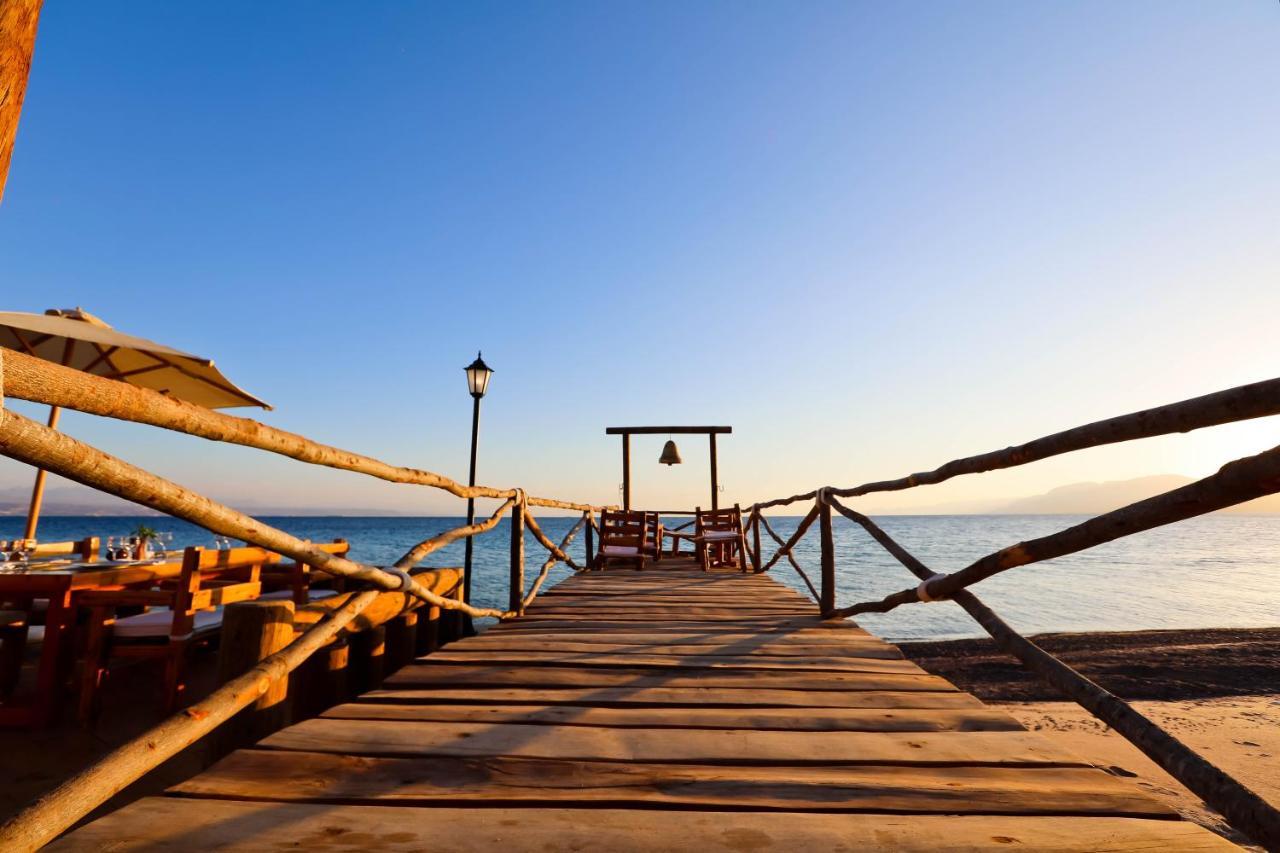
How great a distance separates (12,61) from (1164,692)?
41.1ft

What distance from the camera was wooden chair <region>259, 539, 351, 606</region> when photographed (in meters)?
4.73

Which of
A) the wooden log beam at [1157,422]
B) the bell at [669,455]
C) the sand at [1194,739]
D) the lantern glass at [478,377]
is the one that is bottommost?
the sand at [1194,739]

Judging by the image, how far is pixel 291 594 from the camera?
16.4ft

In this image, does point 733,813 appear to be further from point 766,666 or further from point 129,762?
point 766,666

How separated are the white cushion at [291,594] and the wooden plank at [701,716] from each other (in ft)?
9.63

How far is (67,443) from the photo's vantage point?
0.96m

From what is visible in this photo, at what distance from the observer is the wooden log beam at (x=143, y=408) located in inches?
35.5

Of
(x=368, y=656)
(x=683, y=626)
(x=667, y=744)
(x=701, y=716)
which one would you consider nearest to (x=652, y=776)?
(x=667, y=744)

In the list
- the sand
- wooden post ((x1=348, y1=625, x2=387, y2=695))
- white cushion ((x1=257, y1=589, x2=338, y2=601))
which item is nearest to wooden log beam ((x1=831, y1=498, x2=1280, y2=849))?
wooden post ((x1=348, y1=625, x2=387, y2=695))

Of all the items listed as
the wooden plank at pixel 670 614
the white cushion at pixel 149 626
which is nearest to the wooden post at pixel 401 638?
the wooden plank at pixel 670 614

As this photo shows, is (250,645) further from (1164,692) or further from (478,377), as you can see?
(1164,692)

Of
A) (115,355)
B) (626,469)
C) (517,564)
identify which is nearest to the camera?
(517,564)

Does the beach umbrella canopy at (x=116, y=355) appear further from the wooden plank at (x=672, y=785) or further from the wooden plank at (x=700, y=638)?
the wooden plank at (x=672, y=785)

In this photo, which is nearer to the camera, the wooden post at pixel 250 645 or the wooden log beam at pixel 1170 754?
the wooden log beam at pixel 1170 754
